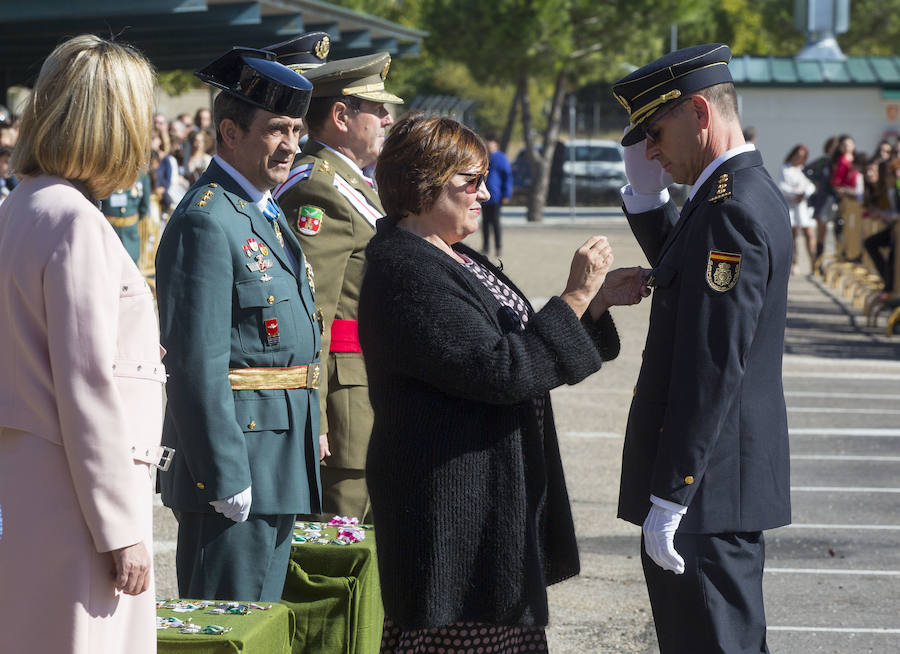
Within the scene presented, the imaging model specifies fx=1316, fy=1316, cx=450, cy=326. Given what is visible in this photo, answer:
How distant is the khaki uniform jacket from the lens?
13.9 feet

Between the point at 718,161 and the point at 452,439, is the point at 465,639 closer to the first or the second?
the point at 452,439

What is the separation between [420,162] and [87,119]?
811 mm

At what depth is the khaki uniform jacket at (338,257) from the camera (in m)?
4.25

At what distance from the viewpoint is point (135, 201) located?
497 inches

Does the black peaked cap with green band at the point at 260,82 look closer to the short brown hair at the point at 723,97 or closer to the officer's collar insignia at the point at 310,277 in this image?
the officer's collar insignia at the point at 310,277

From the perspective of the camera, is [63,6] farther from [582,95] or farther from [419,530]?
[582,95]

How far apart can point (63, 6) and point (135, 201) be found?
97.3 inches

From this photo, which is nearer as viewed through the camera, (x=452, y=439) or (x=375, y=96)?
(x=452, y=439)

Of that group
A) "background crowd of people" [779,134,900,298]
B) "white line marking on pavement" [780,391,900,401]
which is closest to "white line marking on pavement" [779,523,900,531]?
"white line marking on pavement" [780,391,900,401]

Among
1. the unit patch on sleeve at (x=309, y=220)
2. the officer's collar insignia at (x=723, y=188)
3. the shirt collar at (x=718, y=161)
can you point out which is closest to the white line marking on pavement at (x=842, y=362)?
the unit patch on sleeve at (x=309, y=220)

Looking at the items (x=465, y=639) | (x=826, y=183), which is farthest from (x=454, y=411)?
(x=826, y=183)

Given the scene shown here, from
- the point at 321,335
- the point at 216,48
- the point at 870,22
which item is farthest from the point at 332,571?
the point at 870,22

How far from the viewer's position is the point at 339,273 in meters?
4.27

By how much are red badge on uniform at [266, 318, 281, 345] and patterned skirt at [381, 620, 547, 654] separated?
87 cm
